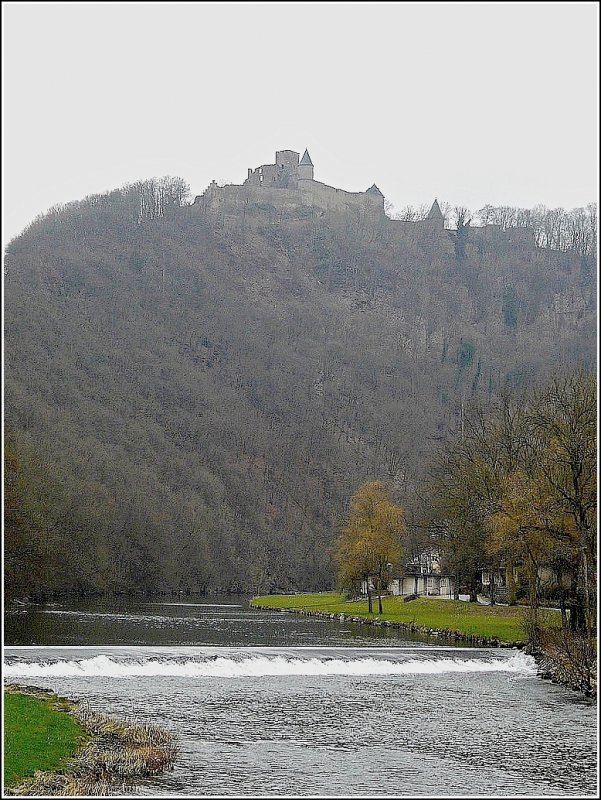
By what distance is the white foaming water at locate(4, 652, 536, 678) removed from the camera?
3067 centimetres

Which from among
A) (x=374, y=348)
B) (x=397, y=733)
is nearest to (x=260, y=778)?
(x=397, y=733)

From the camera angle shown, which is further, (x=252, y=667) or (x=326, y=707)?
(x=252, y=667)

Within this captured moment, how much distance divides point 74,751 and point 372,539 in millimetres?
43318

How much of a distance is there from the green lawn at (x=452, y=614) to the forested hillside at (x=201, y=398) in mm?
20105

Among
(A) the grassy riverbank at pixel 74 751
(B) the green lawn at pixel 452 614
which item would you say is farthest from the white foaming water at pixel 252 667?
(A) the grassy riverbank at pixel 74 751

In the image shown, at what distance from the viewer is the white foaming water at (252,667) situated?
3067 cm

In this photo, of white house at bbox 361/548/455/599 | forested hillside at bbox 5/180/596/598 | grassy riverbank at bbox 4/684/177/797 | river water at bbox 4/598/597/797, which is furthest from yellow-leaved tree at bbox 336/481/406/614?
grassy riverbank at bbox 4/684/177/797

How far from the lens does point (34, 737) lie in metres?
16.8

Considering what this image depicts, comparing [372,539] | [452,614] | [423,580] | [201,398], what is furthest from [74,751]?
[201,398]

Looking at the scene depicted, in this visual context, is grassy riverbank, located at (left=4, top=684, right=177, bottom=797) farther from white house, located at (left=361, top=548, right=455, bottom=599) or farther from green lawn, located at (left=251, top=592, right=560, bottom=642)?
white house, located at (left=361, top=548, right=455, bottom=599)

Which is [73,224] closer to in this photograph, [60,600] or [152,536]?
[152,536]

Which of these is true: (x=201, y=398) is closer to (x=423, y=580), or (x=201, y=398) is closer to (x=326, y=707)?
(x=423, y=580)

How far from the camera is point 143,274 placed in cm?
18350

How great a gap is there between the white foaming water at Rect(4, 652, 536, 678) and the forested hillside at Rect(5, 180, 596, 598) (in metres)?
18.0
